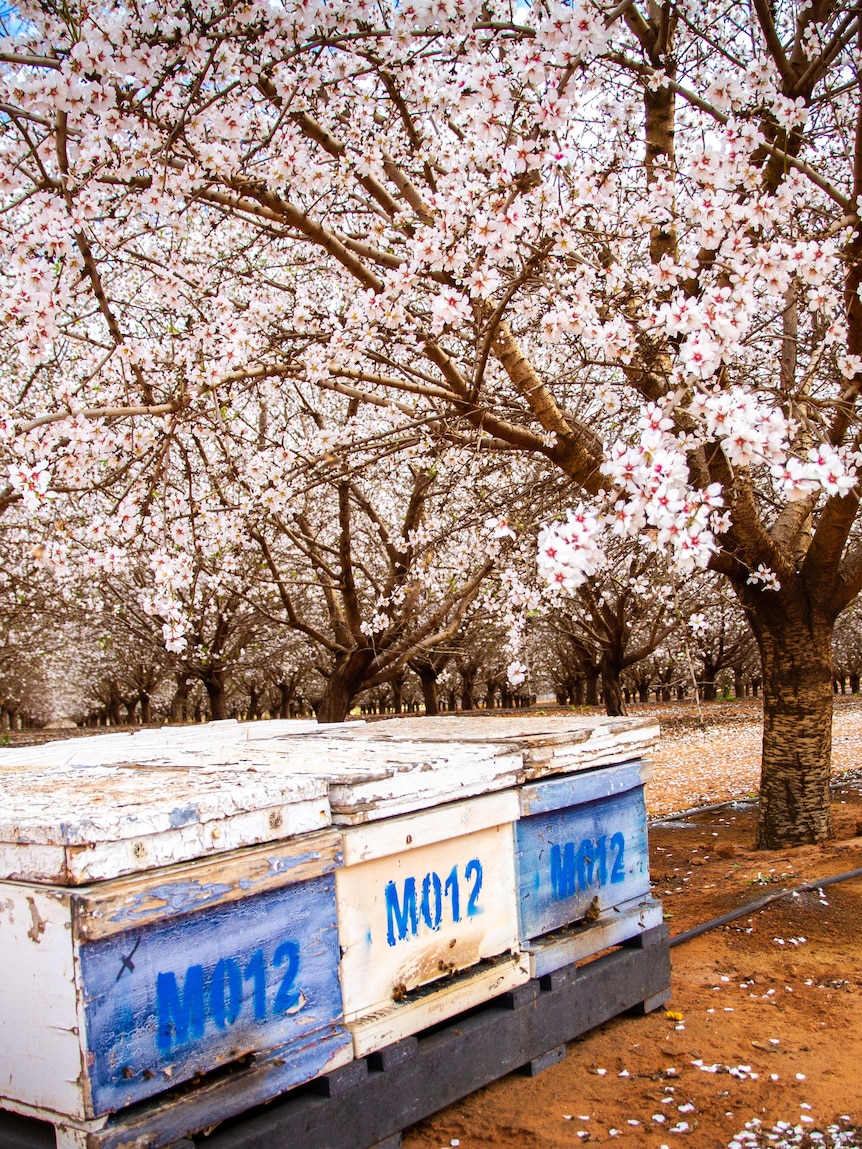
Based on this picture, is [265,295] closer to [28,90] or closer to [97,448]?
[97,448]

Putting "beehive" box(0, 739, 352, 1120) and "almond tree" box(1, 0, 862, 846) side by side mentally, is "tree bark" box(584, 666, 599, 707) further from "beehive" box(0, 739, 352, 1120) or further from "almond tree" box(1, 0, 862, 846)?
"beehive" box(0, 739, 352, 1120)

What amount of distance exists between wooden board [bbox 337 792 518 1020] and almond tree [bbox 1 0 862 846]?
953mm

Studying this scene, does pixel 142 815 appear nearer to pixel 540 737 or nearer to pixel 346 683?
pixel 540 737

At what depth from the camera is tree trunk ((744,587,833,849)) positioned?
6.96 meters

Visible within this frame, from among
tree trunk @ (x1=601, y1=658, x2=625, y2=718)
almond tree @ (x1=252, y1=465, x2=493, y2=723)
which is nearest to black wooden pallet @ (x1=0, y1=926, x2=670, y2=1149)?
almond tree @ (x1=252, y1=465, x2=493, y2=723)

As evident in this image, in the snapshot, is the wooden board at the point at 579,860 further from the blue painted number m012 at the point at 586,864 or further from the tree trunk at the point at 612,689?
→ the tree trunk at the point at 612,689

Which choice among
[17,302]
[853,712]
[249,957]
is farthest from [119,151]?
[853,712]

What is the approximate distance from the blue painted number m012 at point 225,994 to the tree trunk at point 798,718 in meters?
A: 5.03

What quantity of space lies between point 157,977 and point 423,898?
1.04 meters

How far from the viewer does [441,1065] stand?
317 cm

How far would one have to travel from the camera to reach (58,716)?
5094cm

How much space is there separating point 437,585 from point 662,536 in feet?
30.0

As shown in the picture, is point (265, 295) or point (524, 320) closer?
point (265, 295)

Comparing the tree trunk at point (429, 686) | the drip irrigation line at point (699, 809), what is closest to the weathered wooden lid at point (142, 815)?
the drip irrigation line at point (699, 809)
